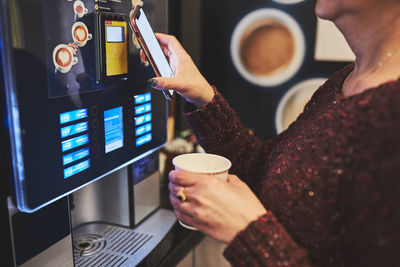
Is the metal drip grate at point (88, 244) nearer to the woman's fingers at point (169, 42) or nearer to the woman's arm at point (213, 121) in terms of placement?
the woman's arm at point (213, 121)

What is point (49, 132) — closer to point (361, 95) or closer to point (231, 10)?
point (361, 95)

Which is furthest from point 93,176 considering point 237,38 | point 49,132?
point 237,38

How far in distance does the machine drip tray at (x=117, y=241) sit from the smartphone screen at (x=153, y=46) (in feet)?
1.31

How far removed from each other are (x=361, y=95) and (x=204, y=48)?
1265mm

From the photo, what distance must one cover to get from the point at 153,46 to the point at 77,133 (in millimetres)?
279

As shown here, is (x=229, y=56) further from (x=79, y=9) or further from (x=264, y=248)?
(x=264, y=248)

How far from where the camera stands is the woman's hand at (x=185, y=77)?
2.99 ft

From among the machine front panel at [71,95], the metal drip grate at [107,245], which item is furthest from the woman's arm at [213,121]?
the metal drip grate at [107,245]

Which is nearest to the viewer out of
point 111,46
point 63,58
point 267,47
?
point 63,58

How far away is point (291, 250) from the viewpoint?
23.8 inches

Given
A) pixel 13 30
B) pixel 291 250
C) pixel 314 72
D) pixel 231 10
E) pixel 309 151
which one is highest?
pixel 231 10

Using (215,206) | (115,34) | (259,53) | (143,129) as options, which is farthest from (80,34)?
(259,53)

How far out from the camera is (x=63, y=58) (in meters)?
0.70

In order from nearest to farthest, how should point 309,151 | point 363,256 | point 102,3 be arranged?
point 363,256, point 309,151, point 102,3
